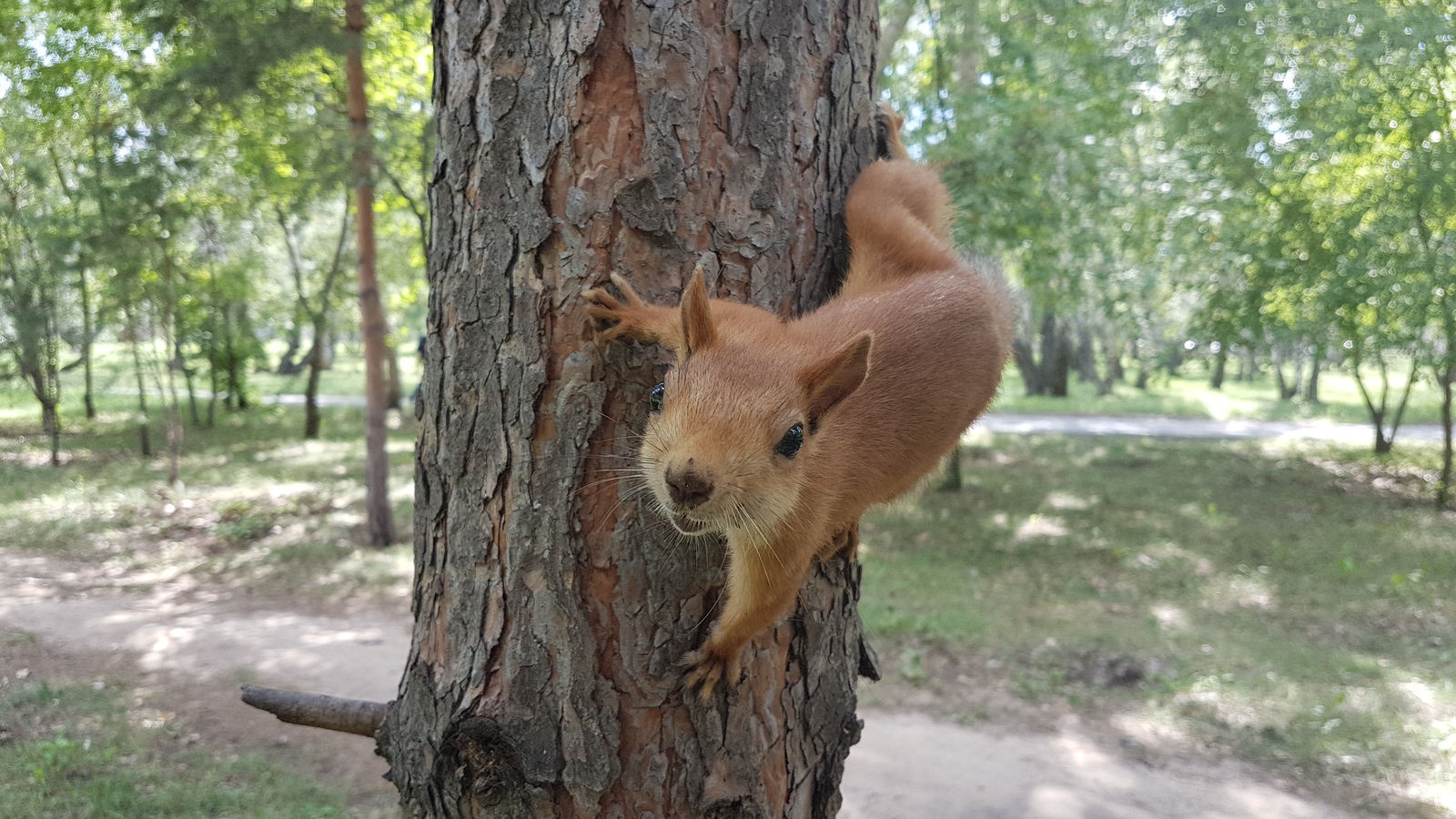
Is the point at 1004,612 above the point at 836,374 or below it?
below

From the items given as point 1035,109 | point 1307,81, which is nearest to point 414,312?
point 1035,109

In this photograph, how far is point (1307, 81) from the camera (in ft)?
32.8

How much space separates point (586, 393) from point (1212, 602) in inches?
354

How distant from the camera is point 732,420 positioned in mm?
1515

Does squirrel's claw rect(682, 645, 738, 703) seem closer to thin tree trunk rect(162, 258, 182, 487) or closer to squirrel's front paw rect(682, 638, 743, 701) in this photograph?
squirrel's front paw rect(682, 638, 743, 701)

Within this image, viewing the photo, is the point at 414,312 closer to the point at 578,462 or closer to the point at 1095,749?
the point at 1095,749

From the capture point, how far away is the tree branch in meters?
2.12

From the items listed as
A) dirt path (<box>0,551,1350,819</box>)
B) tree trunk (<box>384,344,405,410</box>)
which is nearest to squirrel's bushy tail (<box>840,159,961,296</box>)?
dirt path (<box>0,551,1350,819</box>)

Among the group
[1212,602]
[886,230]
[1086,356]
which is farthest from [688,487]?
[1086,356]

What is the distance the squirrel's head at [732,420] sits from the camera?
149 centimetres

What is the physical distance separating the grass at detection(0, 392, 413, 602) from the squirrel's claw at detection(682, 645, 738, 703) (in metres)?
8.47

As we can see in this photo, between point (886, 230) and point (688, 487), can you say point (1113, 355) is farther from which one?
point (688, 487)

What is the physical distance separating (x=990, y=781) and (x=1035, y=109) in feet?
23.5

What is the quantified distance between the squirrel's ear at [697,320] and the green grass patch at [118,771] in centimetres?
456
